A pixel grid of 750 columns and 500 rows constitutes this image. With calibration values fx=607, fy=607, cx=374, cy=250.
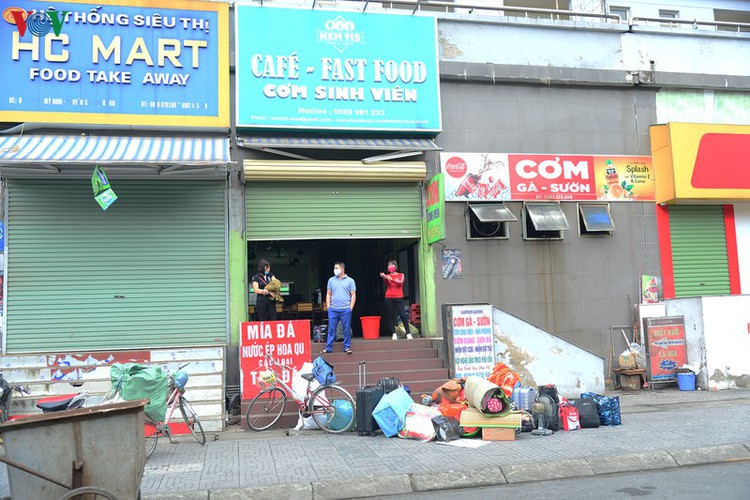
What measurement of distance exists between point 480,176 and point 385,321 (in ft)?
16.7

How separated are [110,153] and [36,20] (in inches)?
125

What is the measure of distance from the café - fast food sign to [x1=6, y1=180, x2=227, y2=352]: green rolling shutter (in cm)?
131

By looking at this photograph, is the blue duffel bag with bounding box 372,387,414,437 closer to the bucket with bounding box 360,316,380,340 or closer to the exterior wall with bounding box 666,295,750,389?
the bucket with bounding box 360,316,380,340

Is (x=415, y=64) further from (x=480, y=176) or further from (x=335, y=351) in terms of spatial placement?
(x=335, y=351)

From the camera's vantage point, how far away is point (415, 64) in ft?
42.7

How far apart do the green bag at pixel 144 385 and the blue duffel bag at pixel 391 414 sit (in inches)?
121

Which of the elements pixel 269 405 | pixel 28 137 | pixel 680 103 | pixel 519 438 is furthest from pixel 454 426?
pixel 680 103

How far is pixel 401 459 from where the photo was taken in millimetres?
7680

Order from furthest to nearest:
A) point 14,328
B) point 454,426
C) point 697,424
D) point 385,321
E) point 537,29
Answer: point 385,321 → point 537,29 → point 14,328 → point 697,424 → point 454,426

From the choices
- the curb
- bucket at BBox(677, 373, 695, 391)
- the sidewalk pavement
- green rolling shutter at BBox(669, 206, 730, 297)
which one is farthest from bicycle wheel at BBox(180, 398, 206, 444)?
green rolling shutter at BBox(669, 206, 730, 297)

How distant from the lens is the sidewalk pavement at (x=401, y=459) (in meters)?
6.74

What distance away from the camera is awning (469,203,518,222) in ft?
41.5

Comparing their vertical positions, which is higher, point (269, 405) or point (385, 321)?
point (385, 321)

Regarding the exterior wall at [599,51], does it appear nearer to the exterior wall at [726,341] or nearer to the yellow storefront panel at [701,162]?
the yellow storefront panel at [701,162]
